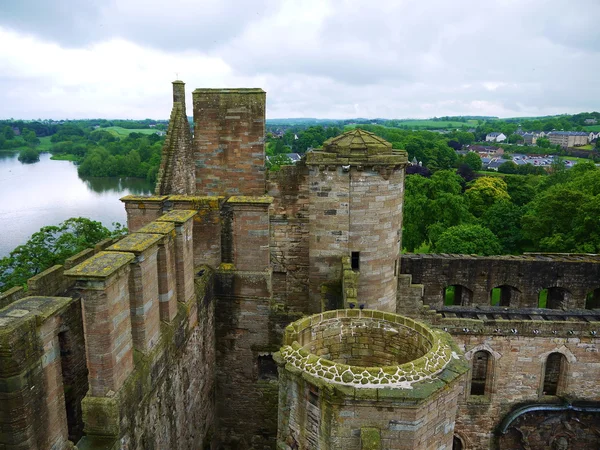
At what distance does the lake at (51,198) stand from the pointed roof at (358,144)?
33.3 meters

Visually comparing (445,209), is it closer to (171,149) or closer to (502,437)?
(502,437)

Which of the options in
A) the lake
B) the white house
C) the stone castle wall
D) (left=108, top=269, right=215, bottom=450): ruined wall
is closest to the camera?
the stone castle wall

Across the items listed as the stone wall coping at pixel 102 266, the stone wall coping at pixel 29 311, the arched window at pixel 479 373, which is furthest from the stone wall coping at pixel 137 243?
the arched window at pixel 479 373

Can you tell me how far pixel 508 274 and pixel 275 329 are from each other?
1115cm

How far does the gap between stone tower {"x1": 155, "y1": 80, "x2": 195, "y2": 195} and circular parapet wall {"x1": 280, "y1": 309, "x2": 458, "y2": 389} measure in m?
6.80

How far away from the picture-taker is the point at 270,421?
12.8 meters

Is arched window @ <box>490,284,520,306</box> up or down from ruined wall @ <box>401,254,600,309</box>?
down

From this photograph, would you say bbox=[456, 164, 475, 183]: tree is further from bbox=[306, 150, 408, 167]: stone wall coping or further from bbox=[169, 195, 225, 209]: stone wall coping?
bbox=[169, 195, 225, 209]: stone wall coping

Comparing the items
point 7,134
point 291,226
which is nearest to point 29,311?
point 291,226

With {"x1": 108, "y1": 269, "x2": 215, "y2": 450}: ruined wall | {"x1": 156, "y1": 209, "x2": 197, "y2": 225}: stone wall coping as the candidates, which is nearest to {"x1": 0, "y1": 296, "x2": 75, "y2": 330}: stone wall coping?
{"x1": 108, "y1": 269, "x2": 215, "y2": 450}: ruined wall

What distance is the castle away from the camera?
622 centimetres

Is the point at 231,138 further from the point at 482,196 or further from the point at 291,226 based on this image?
the point at 482,196

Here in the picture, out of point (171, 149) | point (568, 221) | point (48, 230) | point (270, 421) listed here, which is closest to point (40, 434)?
point (270, 421)

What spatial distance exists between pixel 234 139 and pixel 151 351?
7.25 m
